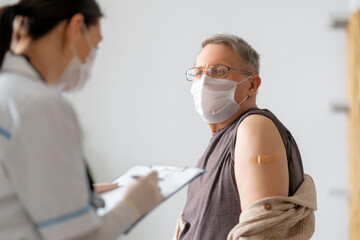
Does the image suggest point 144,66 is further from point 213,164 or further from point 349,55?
point 213,164

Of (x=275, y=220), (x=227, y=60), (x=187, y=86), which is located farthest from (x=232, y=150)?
(x=187, y=86)

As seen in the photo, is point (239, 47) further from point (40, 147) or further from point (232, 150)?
point (40, 147)

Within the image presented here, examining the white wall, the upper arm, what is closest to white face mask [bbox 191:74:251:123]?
the upper arm

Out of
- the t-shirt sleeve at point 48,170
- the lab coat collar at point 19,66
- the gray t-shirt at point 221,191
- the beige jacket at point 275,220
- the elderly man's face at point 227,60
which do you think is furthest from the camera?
the elderly man's face at point 227,60

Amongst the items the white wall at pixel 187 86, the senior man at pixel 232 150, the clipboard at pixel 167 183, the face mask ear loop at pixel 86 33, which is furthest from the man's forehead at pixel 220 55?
the white wall at pixel 187 86

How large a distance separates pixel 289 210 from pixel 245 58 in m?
0.55

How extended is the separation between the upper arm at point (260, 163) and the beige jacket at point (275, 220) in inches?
1.0

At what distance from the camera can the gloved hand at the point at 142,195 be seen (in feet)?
2.90

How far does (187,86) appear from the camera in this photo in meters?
2.69

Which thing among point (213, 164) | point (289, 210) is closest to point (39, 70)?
point (213, 164)

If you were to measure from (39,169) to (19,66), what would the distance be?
0.24 meters

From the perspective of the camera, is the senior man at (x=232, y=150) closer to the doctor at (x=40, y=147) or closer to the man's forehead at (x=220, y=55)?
the man's forehead at (x=220, y=55)

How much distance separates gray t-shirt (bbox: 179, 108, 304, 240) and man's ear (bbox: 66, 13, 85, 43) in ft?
1.85

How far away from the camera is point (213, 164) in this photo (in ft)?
4.21
